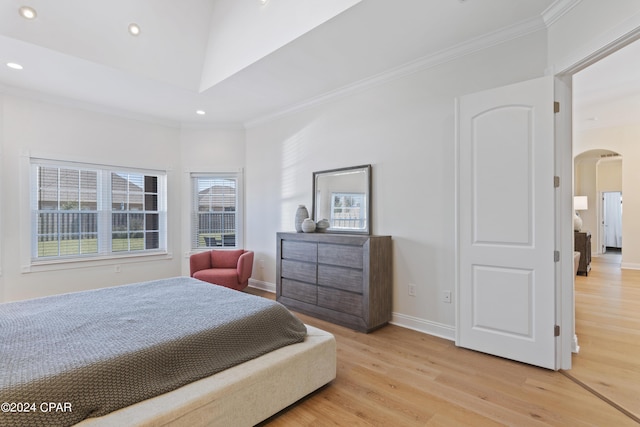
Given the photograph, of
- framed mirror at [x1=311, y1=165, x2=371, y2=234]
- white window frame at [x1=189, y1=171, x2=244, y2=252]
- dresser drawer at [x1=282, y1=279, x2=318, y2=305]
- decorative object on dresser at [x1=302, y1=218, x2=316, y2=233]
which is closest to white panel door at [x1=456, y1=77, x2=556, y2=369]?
framed mirror at [x1=311, y1=165, x2=371, y2=234]

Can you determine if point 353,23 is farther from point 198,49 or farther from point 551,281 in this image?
point 551,281

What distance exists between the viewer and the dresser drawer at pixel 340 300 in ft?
10.8

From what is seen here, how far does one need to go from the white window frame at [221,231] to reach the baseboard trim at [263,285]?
66 centimetres

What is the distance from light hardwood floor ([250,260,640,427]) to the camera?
186 cm

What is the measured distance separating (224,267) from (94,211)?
78.6 inches

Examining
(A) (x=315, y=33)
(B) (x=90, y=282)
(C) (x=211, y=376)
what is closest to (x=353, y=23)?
(A) (x=315, y=33)

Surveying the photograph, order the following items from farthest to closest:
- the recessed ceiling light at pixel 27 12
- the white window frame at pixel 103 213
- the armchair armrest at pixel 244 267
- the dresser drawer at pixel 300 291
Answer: the armchair armrest at pixel 244 267 < the white window frame at pixel 103 213 < the dresser drawer at pixel 300 291 < the recessed ceiling light at pixel 27 12

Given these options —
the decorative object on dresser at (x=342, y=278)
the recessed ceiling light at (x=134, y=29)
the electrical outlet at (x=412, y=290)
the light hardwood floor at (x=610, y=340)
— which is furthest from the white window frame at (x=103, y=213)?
the light hardwood floor at (x=610, y=340)

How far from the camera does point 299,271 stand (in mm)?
3920

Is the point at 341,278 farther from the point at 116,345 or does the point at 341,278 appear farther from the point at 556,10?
the point at 556,10

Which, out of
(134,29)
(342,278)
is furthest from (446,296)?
(134,29)

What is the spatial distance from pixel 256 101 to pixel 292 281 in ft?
8.32

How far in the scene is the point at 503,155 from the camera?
2.66 meters

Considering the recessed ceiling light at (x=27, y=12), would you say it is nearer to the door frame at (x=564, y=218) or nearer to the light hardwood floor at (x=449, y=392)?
the light hardwood floor at (x=449, y=392)
